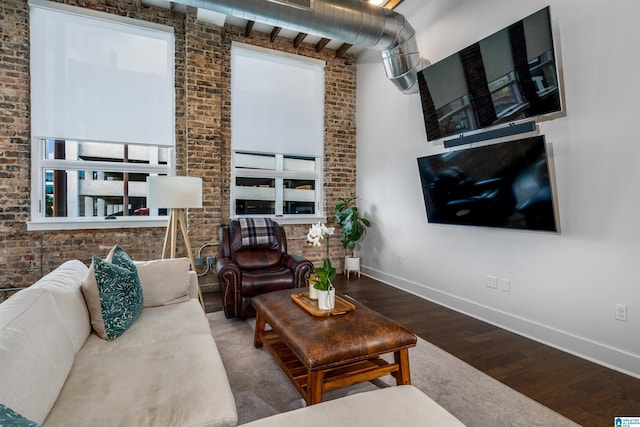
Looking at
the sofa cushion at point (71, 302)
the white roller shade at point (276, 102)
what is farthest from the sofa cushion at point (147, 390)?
the white roller shade at point (276, 102)

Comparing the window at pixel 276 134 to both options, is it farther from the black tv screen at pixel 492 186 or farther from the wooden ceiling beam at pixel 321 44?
the black tv screen at pixel 492 186

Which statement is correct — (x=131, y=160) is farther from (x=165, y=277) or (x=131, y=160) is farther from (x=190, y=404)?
(x=190, y=404)

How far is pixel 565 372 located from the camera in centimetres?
229

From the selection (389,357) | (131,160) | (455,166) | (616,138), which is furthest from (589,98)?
(131,160)

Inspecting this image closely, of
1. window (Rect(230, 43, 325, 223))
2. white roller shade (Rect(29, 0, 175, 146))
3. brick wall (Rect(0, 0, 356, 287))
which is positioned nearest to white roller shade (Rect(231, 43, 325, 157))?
window (Rect(230, 43, 325, 223))

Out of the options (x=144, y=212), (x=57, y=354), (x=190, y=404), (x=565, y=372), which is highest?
(x=144, y=212)

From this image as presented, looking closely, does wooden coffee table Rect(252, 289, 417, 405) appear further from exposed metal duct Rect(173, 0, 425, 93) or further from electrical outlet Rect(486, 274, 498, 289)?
exposed metal duct Rect(173, 0, 425, 93)

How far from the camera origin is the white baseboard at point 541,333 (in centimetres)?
230

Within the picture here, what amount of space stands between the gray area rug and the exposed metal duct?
3.02 m

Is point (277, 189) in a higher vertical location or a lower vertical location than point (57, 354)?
higher

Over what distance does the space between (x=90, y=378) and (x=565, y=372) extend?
9.57 feet

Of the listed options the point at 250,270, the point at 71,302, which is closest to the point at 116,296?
the point at 71,302

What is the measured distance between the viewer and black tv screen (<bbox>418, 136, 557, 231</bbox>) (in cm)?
265

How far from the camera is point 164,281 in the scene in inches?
94.6
